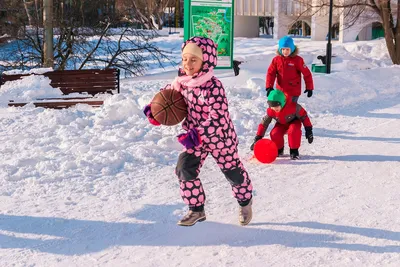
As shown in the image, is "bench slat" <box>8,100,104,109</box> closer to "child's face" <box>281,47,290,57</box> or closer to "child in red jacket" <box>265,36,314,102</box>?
"child in red jacket" <box>265,36,314,102</box>

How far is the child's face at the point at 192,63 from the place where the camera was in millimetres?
3875

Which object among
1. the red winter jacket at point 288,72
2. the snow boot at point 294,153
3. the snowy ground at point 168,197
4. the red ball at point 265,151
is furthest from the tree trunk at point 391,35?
the red ball at point 265,151

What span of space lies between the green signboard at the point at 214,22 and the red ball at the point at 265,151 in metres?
4.82

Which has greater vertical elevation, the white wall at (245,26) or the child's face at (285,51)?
the white wall at (245,26)

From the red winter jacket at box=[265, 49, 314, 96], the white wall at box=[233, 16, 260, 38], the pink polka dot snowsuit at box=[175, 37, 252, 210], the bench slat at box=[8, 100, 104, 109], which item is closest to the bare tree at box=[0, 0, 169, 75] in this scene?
the bench slat at box=[8, 100, 104, 109]

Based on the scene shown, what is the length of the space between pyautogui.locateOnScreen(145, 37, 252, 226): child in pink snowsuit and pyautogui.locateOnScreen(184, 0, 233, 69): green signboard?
6.66 m

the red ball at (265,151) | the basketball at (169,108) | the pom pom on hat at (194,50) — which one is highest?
the pom pom on hat at (194,50)

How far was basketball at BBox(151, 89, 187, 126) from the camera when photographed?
4.00m

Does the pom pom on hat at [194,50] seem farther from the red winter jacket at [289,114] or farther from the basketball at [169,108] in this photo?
the red winter jacket at [289,114]

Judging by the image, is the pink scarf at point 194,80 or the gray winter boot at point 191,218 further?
the gray winter boot at point 191,218

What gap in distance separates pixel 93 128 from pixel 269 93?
2656 millimetres

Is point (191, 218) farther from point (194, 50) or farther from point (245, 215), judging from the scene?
point (194, 50)

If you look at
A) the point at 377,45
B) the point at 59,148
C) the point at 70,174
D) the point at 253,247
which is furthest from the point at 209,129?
the point at 377,45

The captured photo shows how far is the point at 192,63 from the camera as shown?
153 inches
